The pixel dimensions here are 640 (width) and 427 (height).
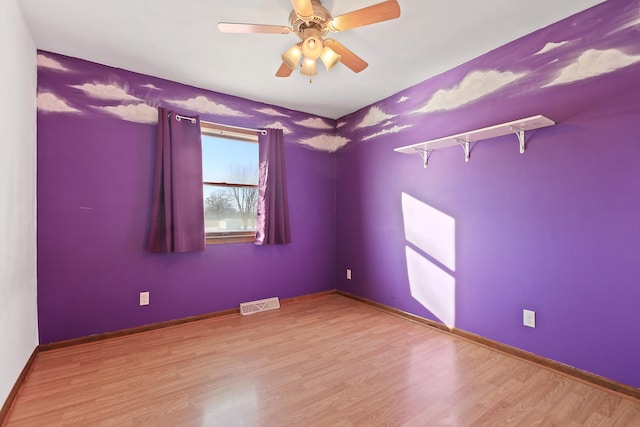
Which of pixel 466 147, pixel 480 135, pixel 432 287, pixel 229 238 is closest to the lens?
pixel 480 135

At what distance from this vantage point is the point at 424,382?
2.04 meters

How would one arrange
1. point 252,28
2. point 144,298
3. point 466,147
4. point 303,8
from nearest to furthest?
point 303,8, point 252,28, point 466,147, point 144,298

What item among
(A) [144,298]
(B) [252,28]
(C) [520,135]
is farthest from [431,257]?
(A) [144,298]

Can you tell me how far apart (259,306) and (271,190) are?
137cm

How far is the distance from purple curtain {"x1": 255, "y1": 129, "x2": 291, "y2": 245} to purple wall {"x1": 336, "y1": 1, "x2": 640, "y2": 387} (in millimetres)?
1315

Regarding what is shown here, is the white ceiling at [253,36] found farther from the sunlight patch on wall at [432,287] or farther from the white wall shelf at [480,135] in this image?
the sunlight patch on wall at [432,287]

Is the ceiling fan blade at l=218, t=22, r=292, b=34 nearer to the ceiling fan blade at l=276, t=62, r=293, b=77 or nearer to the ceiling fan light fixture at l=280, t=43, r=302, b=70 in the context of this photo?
the ceiling fan light fixture at l=280, t=43, r=302, b=70

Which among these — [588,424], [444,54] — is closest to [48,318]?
[588,424]

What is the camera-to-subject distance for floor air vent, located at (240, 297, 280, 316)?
3.46m

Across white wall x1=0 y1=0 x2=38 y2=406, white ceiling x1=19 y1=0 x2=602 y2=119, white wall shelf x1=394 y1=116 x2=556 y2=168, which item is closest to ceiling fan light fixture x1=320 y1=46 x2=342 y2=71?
white ceiling x1=19 y1=0 x2=602 y2=119

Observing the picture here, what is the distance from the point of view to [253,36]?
7.63ft

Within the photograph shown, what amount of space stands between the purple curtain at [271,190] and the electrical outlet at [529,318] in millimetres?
2468

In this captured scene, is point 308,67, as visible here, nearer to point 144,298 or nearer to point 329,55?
point 329,55

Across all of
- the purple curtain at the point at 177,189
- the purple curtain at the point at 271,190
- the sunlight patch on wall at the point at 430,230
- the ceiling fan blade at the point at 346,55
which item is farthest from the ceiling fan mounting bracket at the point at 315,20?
the sunlight patch on wall at the point at 430,230
